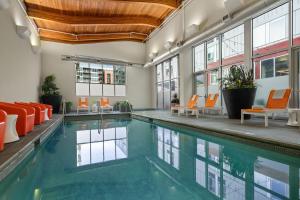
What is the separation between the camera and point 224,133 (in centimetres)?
411

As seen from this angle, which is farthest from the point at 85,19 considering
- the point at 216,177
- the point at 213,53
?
the point at 216,177

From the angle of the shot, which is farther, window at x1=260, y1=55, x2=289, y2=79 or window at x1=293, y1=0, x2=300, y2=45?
window at x1=260, y1=55, x2=289, y2=79

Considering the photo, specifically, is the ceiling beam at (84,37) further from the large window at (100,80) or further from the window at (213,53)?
the window at (213,53)

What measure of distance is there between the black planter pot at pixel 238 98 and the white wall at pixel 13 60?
6.11 m

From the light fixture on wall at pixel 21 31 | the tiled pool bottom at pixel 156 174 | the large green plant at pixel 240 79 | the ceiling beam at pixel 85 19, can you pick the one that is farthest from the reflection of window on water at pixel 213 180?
the ceiling beam at pixel 85 19

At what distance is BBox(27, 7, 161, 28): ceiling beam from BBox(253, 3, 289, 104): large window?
5305 mm

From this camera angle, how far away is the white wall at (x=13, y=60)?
5234mm

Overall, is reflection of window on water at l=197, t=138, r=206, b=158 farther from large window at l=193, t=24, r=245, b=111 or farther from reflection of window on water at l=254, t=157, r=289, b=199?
large window at l=193, t=24, r=245, b=111

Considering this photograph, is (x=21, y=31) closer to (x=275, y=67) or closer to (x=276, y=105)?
(x=276, y=105)

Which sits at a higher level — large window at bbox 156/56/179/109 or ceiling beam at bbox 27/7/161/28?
ceiling beam at bbox 27/7/161/28

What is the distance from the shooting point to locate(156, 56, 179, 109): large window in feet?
36.4

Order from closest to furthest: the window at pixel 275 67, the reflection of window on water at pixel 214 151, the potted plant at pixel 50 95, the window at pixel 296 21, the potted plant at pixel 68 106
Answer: the reflection of window on water at pixel 214 151, the window at pixel 296 21, the window at pixel 275 67, the potted plant at pixel 50 95, the potted plant at pixel 68 106

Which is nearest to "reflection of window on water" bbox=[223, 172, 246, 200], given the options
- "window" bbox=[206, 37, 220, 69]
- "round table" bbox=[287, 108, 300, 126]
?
"round table" bbox=[287, 108, 300, 126]

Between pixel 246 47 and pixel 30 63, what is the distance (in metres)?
8.19
